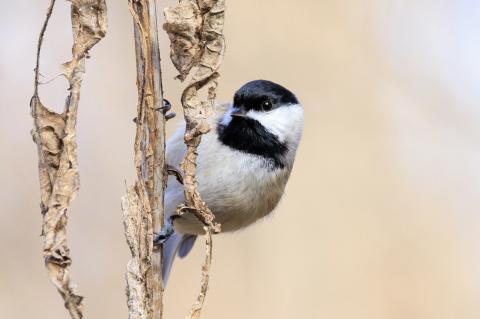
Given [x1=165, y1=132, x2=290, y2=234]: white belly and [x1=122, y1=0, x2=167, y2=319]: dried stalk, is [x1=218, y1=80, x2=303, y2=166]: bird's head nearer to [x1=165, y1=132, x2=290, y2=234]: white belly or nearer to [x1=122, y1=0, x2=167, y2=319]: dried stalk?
[x1=165, y1=132, x2=290, y2=234]: white belly

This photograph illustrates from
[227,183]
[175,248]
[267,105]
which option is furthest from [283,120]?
[175,248]

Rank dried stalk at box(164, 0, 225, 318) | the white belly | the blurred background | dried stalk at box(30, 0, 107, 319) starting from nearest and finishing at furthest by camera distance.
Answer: dried stalk at box(30, 0, 107, 319) < dried stalk at box(164, 0, 225, 318) < the white belly < the blurred background

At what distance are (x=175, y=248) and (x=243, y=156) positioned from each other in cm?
63

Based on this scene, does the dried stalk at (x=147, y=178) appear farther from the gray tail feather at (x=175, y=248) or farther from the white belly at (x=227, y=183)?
the gray tail feather at (x=175, y=248)

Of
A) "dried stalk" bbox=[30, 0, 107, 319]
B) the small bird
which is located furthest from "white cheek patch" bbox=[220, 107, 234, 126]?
"dried stalk" bbox=[30, 0, 107, 319]

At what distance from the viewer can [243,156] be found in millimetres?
2209

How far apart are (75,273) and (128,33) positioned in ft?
3.35

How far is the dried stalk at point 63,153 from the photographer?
3.24 ft

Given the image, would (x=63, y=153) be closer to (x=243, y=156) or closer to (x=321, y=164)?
(x=243, y=156)

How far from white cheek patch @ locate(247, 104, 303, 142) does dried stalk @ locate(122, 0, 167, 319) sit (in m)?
1.06

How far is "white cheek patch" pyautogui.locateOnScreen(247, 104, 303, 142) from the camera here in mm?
2246

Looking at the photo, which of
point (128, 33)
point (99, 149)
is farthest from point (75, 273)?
point (128, 33)

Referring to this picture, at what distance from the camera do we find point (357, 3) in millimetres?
3037

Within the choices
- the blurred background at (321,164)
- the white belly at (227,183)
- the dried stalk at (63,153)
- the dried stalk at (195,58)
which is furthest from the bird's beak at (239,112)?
the dried stalk at (63,153)
